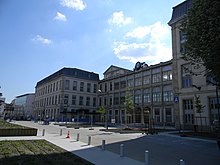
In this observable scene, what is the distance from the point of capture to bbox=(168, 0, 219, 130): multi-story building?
2966 centimetres

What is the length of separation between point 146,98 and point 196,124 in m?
25.0

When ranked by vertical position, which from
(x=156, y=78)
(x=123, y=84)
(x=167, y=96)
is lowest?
(x=167, y=96)

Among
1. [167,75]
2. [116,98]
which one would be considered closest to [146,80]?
[167,75]

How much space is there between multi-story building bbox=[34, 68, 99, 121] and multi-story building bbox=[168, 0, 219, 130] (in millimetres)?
44961

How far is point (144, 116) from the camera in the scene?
53.3 m

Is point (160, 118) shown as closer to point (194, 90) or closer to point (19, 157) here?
point (194, 90)

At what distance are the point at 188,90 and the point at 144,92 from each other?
78.5 ft

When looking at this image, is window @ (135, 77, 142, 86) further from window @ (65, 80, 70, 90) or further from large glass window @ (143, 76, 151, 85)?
window @ (65, 80, 70, 90)

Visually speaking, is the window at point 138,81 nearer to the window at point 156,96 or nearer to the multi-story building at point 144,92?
the multi-story building at point 144,92

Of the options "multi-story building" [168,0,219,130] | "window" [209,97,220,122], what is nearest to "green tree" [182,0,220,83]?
"multi-story building" [168,0,219,130]

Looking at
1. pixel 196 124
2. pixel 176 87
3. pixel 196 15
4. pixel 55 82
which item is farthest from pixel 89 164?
pixel 55 82

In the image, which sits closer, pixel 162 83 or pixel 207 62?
pixel 207 62

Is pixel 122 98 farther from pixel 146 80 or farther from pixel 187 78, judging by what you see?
pixel 187 78

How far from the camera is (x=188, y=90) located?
3294 centimetres
